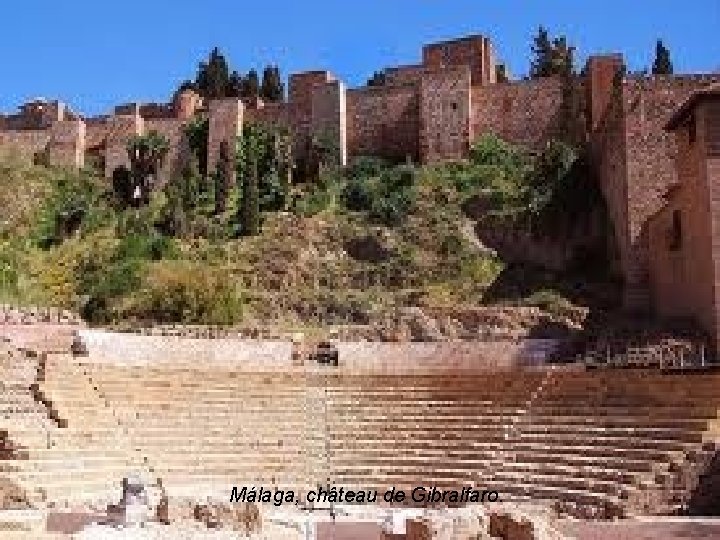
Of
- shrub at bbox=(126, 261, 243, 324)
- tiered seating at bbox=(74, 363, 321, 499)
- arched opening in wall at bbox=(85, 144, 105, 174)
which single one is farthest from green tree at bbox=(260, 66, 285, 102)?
tiered seating at bbox=(74, 363, 321, 499)

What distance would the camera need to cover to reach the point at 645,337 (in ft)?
68.7

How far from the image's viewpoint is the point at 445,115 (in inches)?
1332

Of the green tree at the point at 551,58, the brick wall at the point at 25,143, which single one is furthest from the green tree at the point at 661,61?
the brick wall at the point at 25,143

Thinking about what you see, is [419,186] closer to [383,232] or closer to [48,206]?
[383,232]

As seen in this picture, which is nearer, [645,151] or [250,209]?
[645,151]

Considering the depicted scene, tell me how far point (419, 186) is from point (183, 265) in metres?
7.54

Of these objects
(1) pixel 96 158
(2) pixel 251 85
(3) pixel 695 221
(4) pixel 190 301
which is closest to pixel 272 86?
(2) pixel 251 85

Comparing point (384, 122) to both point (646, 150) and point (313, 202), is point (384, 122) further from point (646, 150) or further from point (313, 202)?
point (646, 150)

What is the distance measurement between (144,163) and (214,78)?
327 inches

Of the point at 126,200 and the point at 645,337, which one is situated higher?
the point at 126,200

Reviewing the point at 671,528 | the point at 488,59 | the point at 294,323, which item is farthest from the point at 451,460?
the point at 488,59

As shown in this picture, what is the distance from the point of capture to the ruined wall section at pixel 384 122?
35.0 metres

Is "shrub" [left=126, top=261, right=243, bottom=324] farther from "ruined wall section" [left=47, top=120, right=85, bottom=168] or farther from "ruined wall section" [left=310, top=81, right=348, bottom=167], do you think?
"ruined wall section" [left=47, top=120, right=85, bottom=168]

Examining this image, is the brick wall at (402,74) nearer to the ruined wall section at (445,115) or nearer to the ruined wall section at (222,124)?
the ruined wall section at (445,115)
